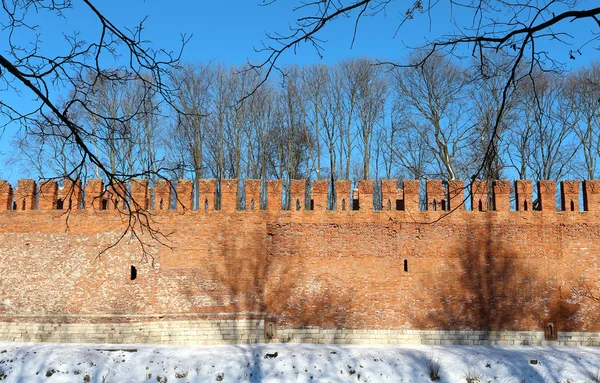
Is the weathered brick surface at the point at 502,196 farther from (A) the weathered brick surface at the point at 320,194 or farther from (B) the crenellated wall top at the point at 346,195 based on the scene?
(A) the weathered brick surface at the point at 320,194

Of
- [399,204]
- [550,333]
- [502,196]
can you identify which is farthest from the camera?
[399,204]

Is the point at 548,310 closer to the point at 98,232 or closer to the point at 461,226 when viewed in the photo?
the point at 461,226

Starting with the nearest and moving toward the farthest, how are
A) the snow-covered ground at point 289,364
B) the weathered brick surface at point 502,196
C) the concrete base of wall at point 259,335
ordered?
1. the snow-covered ground at point 289,364
2. the concrete base of wall at point 259,335
3. the weathered brick surface at point 502,196

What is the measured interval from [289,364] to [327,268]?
261cm

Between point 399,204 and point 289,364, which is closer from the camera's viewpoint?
point 289,364

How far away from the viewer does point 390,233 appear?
41.1ft

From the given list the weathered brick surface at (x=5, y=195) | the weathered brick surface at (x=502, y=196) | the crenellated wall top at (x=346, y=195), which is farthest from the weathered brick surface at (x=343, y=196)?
the weathered brick surface at (x=5, y=195)

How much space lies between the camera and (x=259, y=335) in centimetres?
1205

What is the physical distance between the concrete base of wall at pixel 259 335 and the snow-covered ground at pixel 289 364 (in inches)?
25.9

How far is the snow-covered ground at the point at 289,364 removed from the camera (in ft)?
32.6

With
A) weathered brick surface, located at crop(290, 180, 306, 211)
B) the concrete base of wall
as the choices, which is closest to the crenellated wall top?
weathered brick surface, located at crop(290, 180, 306, 211)

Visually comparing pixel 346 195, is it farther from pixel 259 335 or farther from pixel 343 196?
pixel 259 335

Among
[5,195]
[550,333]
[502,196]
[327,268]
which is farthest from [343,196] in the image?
[5,195]

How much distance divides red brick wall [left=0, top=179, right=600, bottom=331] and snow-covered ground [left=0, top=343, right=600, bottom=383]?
1.06m
